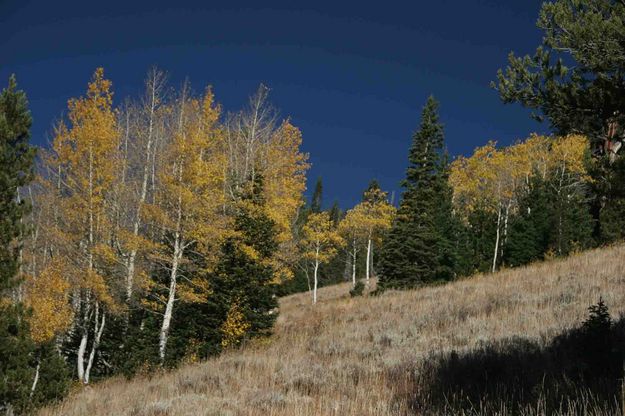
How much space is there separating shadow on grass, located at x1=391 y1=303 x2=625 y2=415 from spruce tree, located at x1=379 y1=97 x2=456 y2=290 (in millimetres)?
21899

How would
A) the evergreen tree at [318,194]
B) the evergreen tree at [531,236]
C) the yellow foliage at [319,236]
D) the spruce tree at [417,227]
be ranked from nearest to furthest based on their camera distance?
the spruce tree at [417,227] → the yellow foliage at [319,236] → the evergreen tree at [531,236] → the evergreen tree at [318,194]

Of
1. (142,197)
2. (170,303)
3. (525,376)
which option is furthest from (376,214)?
(525,376)

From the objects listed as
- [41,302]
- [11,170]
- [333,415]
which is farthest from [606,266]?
[41,302]

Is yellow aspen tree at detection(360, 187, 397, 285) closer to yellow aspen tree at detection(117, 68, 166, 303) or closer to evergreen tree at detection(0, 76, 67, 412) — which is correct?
yellow aspen tree at detection(117, 68, 166, 303)

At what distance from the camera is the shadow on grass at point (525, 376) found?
16.3 feet

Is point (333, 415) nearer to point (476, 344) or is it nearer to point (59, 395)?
point (476, 344)

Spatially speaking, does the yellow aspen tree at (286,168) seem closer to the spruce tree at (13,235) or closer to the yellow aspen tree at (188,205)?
the yellow aspen tree at (188,205)

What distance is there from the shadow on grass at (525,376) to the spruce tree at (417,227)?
21.9 metres

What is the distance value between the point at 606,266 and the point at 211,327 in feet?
41.9

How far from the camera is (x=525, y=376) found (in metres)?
6.06

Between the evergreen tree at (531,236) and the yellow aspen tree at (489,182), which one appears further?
the yellow aspen tree at (489,182)

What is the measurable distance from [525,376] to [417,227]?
24901 mm

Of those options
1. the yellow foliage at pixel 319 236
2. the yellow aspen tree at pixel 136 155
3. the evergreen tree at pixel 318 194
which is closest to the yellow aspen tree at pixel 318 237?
the yellow foliage at pixel 319 236

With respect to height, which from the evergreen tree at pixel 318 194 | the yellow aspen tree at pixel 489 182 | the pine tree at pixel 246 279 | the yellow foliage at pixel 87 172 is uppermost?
the evergreen tree at pixel 318 194
